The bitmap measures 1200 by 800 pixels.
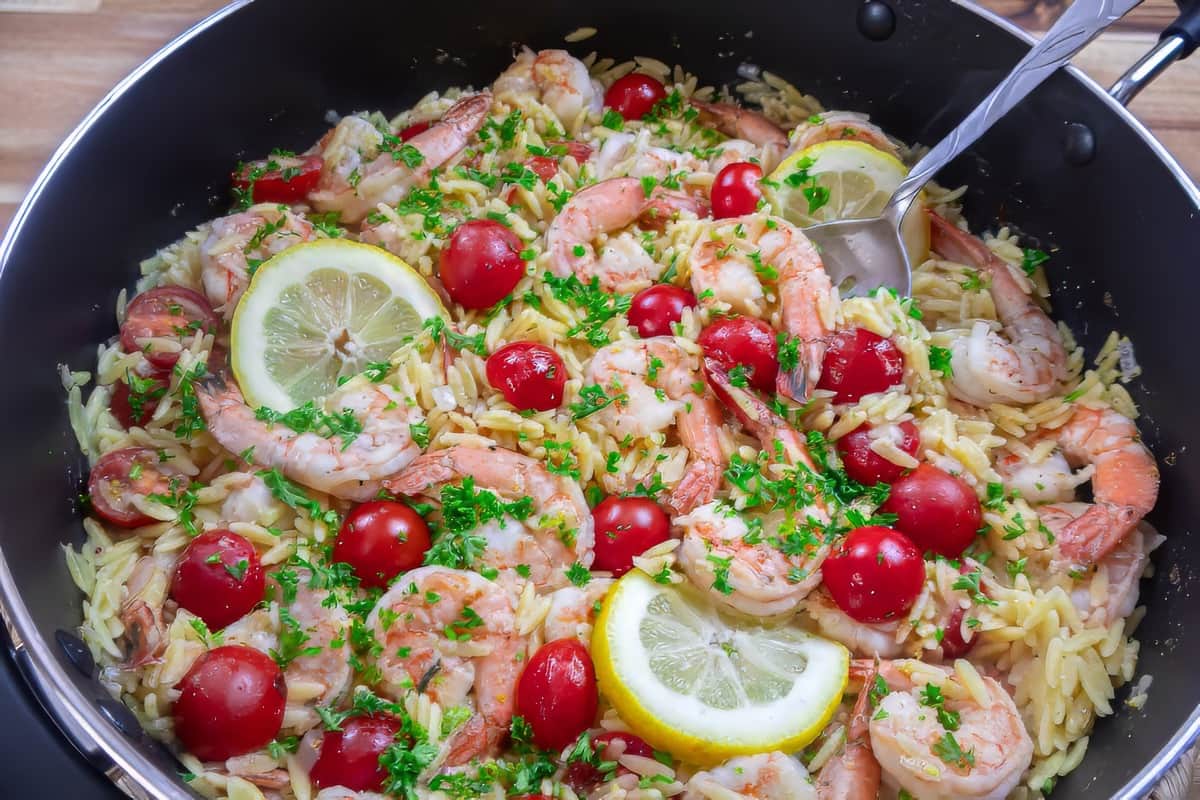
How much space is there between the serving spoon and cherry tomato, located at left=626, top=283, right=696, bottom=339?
487 mm

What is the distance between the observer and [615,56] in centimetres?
352

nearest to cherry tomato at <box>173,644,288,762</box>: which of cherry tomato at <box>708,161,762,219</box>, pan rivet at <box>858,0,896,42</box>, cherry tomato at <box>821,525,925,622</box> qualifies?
cherry tomato at <box>821,525,925,622</box>

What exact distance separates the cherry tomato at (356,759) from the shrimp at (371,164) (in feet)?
5.30

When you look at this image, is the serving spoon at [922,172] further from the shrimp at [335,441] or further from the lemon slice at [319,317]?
the shrimp at [335,441]

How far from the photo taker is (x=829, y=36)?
10.8ft

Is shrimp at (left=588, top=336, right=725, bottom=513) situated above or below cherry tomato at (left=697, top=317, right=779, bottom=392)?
below

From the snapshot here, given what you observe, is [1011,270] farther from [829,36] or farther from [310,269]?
[310,269]

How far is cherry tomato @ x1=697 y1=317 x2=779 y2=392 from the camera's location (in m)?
2.76

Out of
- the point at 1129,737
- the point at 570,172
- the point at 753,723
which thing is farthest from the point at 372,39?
the point at 1129,737

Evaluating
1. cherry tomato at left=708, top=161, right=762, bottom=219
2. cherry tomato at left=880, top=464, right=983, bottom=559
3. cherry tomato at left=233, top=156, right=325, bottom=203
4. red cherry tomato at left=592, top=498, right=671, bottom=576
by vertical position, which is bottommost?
red cherry tomato at left=592, top=498, right=671, bottom=576

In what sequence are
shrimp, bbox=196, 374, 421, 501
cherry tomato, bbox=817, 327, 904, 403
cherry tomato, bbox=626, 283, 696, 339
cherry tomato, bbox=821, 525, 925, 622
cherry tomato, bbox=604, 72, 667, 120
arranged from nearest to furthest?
cherry tomato, bbox=821, 525, 925, 622 → shrimp, bbox=196, 374, 421, 501 → cherry tomato, bbox=817, 327, 904, 403 → cherry tomato, bbox=626, 283, 696, 339 → cherry tomato, bbox=604, 72, 667, 120

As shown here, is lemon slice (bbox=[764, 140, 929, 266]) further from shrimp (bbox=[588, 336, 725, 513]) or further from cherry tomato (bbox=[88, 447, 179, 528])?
cherry tomato (bbox=[88, 447, 179, 528])

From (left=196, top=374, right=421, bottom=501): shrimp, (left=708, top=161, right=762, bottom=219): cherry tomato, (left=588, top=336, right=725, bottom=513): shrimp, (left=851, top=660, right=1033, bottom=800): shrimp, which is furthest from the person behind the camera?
(left=708, top=161, right=762, bottom=219): cherry tomato

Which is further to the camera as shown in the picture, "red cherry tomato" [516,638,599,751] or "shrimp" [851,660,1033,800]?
"red cherry tomato" [516,638,599,751]
